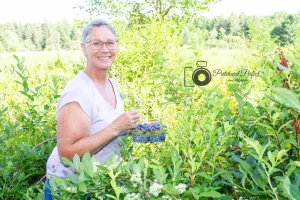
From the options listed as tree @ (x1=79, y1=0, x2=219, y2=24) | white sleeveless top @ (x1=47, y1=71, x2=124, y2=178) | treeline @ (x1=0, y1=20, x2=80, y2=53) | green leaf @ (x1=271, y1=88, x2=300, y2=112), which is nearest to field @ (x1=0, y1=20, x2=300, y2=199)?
green leaf @ (x1=271, y1=88, x2=300, y2=112)

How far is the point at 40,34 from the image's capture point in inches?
2618

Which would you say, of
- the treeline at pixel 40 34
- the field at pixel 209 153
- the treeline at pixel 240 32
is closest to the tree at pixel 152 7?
the treeline at pixel 240 32

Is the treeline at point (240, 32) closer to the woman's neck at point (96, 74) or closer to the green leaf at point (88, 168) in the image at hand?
the woman's neck at point (96, 74)

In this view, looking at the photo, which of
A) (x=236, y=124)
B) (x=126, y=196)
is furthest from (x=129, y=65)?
(x=126, y=196)

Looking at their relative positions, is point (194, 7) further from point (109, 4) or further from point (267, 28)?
point (267, 28)

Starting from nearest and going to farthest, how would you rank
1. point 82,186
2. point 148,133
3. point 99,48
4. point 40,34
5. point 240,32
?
1. point 82,186
2. point 148,133
3. point 99,48
4. point 240,32
5. point 40,34

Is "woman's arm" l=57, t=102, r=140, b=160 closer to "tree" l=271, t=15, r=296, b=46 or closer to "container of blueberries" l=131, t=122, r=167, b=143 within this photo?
"container of blueberries" l=131, t=122, r=167, b=143

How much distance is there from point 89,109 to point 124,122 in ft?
0.53

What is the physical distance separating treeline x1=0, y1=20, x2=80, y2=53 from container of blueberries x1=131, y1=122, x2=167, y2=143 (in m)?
57.5

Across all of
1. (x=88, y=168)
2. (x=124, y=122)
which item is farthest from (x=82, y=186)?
(x=124, y=122)

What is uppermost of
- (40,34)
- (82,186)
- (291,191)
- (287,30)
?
(291,191)

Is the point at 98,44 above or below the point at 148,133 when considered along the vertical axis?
above

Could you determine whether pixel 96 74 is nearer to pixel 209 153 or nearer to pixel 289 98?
pixel 209 153

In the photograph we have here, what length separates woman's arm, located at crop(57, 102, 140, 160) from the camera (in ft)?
5.75
